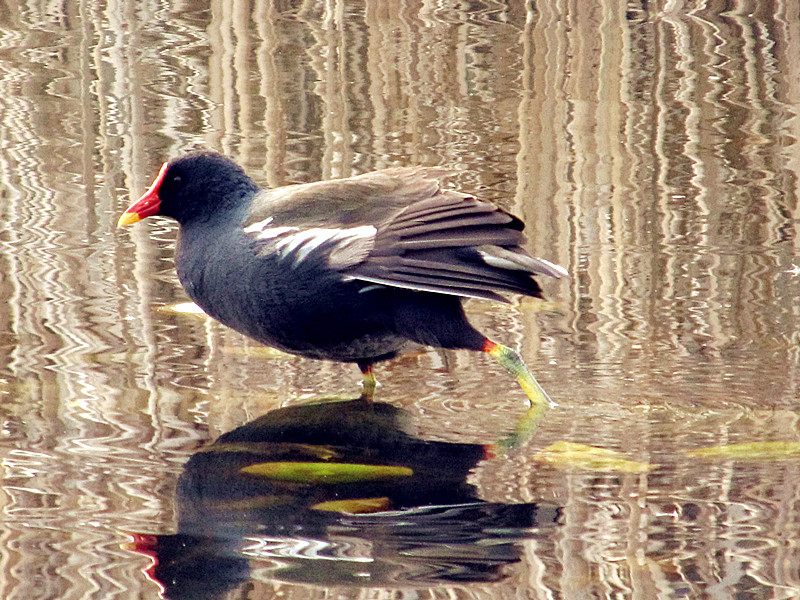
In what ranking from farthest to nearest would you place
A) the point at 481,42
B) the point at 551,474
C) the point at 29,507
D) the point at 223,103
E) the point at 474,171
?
1. the point at 481,42
2. the point at 223,103
3. the point at 474,171
4. the point at 551,474
5. the point at 29,507

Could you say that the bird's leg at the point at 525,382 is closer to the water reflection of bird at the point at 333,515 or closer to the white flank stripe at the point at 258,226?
the water reflection of bird at the point at 333,515

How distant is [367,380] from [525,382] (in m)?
0.54

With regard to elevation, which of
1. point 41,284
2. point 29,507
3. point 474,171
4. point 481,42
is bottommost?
point 29,507

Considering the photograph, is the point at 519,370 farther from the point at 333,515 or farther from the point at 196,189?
the point at 196,189

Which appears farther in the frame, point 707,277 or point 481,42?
point 481,42

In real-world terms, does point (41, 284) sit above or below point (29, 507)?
above

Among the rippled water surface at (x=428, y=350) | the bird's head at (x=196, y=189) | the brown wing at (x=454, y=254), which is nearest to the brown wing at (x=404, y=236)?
the brown wing at (x=454, y=254)

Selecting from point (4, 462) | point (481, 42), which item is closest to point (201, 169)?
point (4, 462)

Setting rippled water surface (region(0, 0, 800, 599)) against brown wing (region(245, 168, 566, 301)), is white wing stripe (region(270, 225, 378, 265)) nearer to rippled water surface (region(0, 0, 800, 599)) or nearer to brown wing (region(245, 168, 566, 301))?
brown wing (region(245, 168, 566, 301))

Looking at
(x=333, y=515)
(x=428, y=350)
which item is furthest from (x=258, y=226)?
(x=333, y=515)

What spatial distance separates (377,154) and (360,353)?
2.70 m

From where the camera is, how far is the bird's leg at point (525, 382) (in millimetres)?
3748

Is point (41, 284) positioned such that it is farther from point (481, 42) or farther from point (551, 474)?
point (481, 42)

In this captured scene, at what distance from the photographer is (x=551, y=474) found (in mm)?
3295
